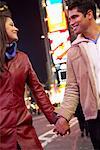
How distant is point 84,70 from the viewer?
3.64 metres

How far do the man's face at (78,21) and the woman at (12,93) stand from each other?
0.50 meters

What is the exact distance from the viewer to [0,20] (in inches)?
151

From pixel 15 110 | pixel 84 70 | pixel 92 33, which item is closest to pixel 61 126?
pixel 15 110

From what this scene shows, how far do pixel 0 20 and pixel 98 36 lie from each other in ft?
2.74

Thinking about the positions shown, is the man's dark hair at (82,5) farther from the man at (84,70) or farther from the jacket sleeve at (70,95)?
the jacket sleeve at (70,95)

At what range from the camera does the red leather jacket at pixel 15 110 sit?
372 centimetres

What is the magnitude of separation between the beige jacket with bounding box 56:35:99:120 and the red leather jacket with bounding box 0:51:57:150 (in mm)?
349

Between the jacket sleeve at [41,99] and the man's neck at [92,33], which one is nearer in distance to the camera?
the man's neck at [92,33]

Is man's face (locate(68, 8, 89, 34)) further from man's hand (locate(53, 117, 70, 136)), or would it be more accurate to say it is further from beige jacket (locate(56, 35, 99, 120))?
man's hand (locate(53, 117, 70, 136))

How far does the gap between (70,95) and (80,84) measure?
23 cm

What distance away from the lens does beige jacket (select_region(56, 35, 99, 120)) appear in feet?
11.8

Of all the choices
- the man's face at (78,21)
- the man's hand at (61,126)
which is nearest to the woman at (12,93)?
the man's hand at (61,126)

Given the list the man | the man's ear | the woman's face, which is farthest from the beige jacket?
the woman's face

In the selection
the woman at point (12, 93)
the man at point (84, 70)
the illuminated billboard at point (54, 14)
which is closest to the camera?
the man at point (84, 70)
